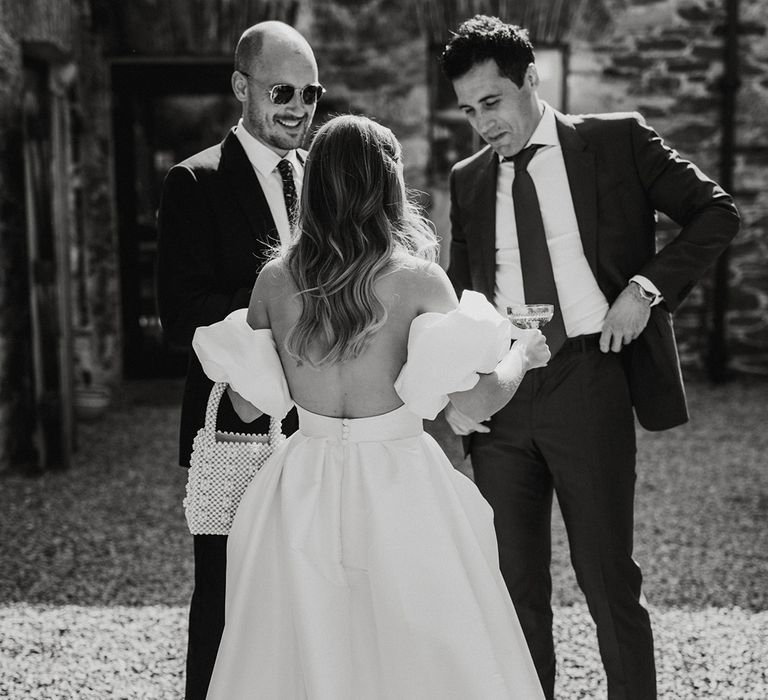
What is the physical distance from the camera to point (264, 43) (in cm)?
281

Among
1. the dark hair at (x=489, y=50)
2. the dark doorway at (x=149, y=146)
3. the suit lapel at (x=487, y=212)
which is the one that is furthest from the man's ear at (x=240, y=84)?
the dark doorway at (x=149, y=146)

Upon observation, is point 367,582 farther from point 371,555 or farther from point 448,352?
point 448,352

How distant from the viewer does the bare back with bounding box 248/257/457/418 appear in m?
2.17

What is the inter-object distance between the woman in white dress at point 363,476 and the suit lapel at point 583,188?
0.70 m

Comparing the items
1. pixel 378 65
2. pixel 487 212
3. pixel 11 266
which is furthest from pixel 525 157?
pixel 378 65

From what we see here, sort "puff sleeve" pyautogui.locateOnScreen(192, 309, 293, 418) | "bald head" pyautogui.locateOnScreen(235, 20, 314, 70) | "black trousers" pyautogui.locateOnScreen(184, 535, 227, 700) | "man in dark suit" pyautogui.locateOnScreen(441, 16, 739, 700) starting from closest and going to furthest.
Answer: "puff sleeve" pyautogui.locateOnScreen(192, 309, 293, 418)
"black trousers" pyautogui.locateOnScreen(184, 535, 227, 700)
"man in dark suit" pyautogui.locateOnScreen(441, 16, 739, 700)
"bald head" pyautogui.locateOnScreen(235, 20, 314, 70)

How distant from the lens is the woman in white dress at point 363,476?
210 centimetres

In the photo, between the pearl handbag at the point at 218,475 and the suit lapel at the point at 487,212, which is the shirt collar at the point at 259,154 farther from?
the pearl handbag at the point at 218,475

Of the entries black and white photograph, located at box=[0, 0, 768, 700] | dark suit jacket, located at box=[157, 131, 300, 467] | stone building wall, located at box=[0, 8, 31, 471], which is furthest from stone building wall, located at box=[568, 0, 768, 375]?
dark suit jacket, located at box=[157, 131, 300, 467]

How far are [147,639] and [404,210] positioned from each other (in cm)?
219

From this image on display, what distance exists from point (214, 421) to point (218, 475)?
0.14 m

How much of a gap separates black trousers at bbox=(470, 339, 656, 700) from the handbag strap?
0.72 metres

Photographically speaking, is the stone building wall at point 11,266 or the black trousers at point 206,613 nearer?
the black trousers at point 206,613

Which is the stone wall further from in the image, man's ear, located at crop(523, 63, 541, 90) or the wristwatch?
the wristwatch
